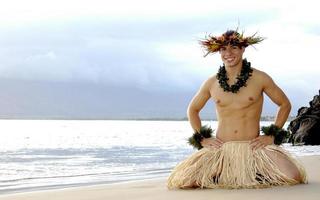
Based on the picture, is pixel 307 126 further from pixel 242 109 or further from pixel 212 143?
pixel 212 143

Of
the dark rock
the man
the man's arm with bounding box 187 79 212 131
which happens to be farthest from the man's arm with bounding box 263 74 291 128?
the dark rock

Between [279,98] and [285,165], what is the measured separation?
0.66 m

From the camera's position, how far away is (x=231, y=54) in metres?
6.00

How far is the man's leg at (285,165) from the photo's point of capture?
5.66 meters

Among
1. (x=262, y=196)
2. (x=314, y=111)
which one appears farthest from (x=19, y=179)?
(x=314, y=111)

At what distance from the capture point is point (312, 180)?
20.3 feet

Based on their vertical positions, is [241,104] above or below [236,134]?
above

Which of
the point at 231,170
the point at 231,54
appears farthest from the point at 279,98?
the point at 231,170

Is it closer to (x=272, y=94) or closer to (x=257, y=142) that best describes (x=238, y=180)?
(x=257, y=142)

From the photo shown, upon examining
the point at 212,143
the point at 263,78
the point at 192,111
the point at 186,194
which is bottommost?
the point at 186,194

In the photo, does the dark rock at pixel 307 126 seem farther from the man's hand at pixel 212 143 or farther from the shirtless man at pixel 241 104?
the man's hand at pixel 212 143

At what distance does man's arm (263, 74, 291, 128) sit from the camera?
593cm

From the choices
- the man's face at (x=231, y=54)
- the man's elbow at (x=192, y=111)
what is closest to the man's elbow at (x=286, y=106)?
the man's face at (x=231, y=54)

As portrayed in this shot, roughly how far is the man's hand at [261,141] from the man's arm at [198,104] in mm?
623
